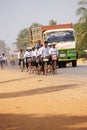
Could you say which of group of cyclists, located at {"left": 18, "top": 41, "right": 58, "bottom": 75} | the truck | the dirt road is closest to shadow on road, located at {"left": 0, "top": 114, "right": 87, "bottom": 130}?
the dirt road

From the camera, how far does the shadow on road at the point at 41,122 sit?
7434 millimetres

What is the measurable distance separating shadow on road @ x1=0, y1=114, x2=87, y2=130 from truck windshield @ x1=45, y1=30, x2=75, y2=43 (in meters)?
21.1

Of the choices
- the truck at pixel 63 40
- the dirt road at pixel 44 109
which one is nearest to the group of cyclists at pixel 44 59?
the truck at pixel 63 40

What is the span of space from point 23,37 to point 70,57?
82.4 metres

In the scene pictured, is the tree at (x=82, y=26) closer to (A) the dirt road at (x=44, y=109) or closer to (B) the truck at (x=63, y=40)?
(B) the truck at (x=63, y=40)

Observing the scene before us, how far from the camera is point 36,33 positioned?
32969 millimetres

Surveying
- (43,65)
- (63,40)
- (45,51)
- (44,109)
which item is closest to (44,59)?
(45,51)

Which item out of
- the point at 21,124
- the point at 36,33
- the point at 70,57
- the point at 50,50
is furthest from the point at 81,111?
the point at 36,33

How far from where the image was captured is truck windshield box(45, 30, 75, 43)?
97.6ft

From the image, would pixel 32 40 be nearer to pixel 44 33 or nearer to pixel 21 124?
pixel 44 33

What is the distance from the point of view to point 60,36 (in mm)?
29938

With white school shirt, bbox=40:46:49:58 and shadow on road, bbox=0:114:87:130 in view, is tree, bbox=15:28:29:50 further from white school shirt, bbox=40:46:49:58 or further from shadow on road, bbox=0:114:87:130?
shadow on road, bbox=0:114:87:130

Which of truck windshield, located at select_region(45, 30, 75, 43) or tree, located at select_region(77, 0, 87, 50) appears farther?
tree, located at select_region(77, 0, 87, 50)

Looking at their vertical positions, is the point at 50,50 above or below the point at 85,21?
below
